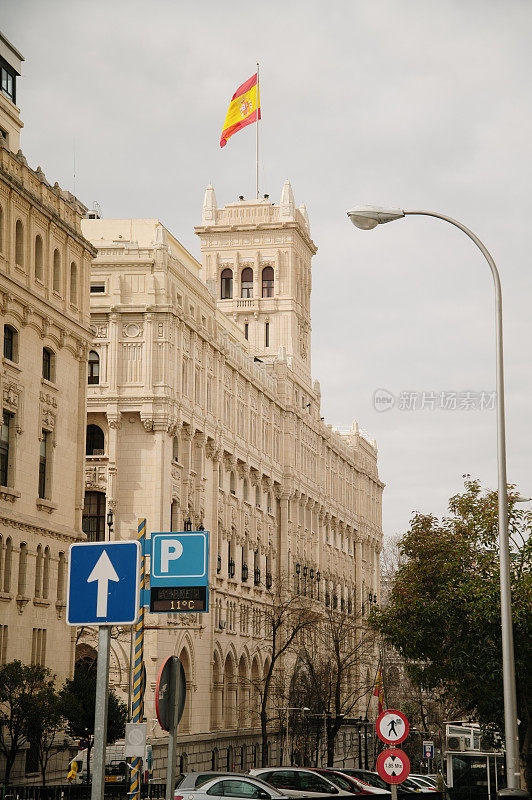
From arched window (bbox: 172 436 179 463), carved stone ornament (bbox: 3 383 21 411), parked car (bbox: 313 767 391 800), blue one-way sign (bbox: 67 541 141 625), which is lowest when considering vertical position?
parked car (bbox: 313 767 391 800)

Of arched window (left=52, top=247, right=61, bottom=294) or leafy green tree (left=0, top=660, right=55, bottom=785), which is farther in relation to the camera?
arched window (left=52, top=247, right=61, bottom=294)

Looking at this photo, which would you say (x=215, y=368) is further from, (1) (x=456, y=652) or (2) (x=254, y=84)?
(1) (x=456, y=652)

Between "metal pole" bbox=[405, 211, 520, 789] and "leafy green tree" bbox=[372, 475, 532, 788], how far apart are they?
10.5 metres

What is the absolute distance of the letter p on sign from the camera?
15633 millimetres

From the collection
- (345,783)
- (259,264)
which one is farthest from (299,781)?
(259,264)

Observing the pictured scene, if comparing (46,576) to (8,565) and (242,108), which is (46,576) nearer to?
(8,565)

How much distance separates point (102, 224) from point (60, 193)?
2442 cm

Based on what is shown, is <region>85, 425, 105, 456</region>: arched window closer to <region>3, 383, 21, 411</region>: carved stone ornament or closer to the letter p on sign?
<region>3, 383, 21, 411</region>: carved stone ornament

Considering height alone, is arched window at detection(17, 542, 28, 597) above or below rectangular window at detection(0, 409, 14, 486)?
below

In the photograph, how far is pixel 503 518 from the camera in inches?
753

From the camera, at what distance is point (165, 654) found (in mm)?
58531

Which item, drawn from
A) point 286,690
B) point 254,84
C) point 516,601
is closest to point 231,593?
point 286,690

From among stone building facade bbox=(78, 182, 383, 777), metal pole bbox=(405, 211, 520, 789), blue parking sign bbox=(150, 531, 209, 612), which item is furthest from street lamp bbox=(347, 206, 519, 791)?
stone building facade bbox=(78, 182, 383, 777)

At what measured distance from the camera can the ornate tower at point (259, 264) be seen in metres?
98.6
